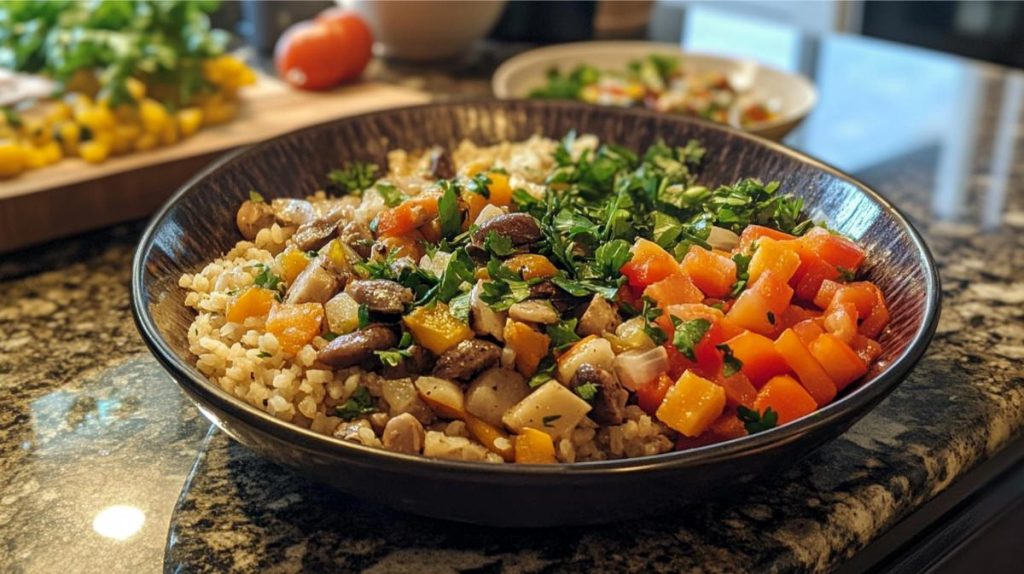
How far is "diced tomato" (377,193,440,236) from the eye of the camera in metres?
1.54

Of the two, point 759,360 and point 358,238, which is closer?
point 759,360

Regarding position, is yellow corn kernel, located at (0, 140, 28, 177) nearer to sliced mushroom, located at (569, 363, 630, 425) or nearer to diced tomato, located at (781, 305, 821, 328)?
sliced mushroom, located at (569, 363, 630, 425)

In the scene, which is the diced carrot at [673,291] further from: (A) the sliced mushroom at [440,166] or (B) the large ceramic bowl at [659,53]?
(B) the large ceramic bowl at [659,53]

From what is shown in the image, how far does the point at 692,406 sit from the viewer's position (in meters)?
1.21

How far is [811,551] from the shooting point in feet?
4.06

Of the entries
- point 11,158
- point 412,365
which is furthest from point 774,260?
point 11,158

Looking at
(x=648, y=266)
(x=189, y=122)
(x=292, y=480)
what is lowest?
(x=292, y=480)

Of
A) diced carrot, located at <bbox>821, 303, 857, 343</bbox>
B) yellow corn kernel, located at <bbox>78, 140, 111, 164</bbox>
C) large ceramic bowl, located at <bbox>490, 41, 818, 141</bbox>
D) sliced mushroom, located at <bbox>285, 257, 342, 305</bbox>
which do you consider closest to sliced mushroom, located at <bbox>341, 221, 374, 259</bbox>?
sliced mushroom, located at <bbox>285, 257, 342, 305</bbox>

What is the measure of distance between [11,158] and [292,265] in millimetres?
881

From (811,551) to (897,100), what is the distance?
212cm

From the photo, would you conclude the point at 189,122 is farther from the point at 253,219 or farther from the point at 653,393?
the point at 653,393

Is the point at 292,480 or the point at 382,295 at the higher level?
the point at 382,295

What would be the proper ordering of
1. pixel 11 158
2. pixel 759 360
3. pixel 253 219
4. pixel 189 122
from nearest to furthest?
pixel 759 360
pixel 253 219
pixel 11 158
pixel 189 122

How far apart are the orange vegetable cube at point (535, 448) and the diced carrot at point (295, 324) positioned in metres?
0.33
